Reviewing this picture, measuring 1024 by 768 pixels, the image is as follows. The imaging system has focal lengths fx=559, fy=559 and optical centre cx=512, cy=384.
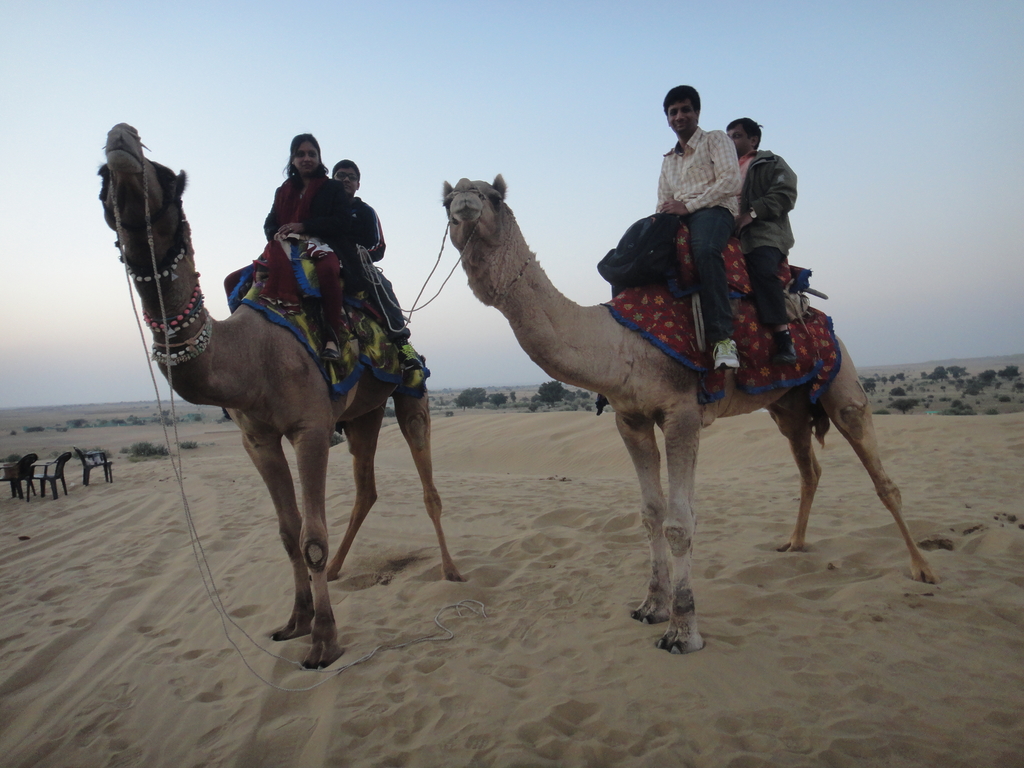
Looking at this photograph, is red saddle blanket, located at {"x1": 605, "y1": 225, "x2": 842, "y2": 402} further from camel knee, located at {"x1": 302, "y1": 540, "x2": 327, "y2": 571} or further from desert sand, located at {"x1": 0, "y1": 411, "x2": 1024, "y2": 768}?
camel knee, located at {"x1": 302, "y1": 540, "x2": 327, "y2": 571}

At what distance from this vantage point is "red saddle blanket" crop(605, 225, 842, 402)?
3408mm

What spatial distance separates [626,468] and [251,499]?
8218 mm

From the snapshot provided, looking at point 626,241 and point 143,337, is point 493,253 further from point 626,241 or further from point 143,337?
point 143,337

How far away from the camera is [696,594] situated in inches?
167

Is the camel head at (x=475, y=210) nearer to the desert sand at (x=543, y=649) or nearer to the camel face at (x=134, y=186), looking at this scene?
the camel face at (x=134, y=186)

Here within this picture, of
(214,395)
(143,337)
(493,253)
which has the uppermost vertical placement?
(493,253)

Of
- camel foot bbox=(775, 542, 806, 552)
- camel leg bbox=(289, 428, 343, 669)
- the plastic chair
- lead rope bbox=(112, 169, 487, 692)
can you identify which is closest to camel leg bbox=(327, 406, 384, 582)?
lead rope bbox=(112, 169, 487, 692)

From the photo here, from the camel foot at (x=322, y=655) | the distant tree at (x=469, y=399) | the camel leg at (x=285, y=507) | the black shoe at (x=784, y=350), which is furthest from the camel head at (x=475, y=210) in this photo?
the distant tree at (x=469, y=399)

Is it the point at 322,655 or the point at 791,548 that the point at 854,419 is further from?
the point at 322,655

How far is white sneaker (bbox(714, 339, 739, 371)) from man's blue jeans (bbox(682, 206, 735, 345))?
37 mm

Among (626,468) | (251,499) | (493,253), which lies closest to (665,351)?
(493,253)

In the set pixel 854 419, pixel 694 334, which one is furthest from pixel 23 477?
pixel 854 419

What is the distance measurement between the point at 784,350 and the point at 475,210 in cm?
235

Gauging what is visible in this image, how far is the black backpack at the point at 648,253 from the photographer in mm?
3598
